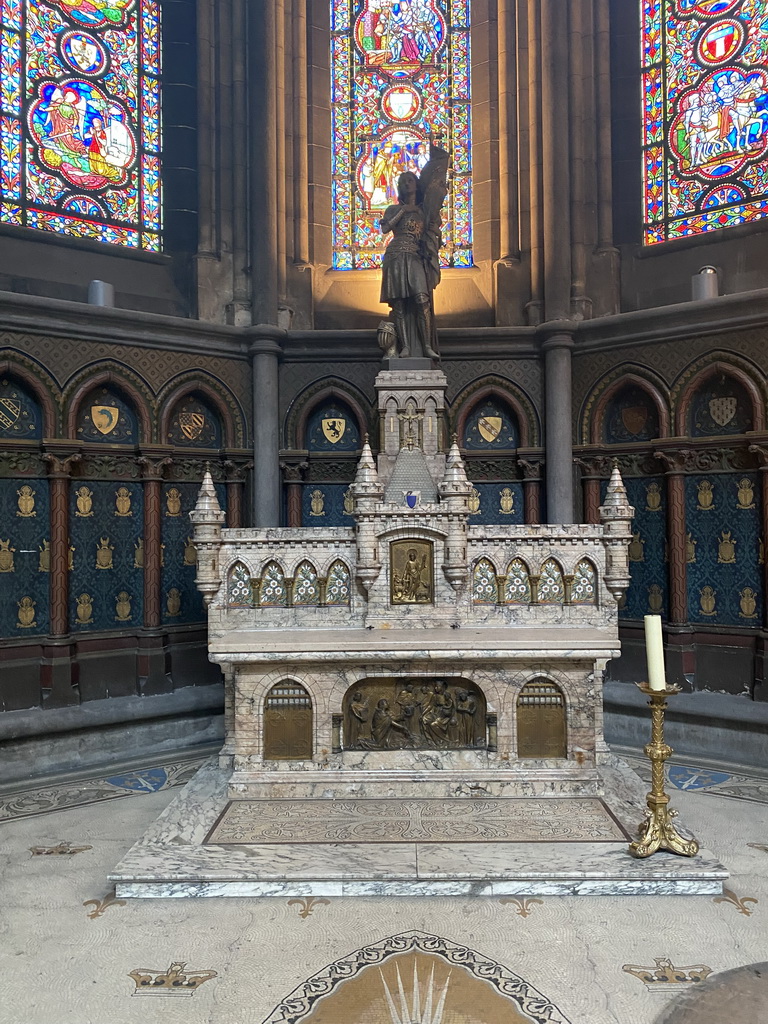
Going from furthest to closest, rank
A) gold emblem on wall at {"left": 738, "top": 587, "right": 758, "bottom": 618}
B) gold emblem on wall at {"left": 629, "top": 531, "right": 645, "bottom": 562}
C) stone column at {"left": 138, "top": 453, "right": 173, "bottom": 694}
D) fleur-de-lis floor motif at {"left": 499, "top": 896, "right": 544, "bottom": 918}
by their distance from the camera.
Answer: gold emblem on wall at {"left": 629, "top": 531, "right": 645, "bottom": 562}, stone column at {"left": 138, "top": 453, "right": 173, "bottom": 694}, gold emblem on wall at {"left": 738, "top": 587, "right": 758, "bottom": 618}, fleur-de-lis floor motif at {"left": 499, "top": 896, "right": 544, "bottom": 918}

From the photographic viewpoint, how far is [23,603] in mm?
9445

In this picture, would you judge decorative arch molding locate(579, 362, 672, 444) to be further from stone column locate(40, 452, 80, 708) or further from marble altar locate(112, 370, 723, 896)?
stone column locate(40, 452, 80, 708)

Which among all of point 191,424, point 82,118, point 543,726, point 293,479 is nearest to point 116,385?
point 191,424

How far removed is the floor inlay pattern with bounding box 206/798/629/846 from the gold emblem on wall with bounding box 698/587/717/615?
413cm

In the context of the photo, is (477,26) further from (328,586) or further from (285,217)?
(328,586)

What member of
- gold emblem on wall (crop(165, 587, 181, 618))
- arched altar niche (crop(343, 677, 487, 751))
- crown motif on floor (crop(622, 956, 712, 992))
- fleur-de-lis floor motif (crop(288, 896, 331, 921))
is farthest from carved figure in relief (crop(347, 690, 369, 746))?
gold emblem on wall (crop(165, 587, 181, 618))

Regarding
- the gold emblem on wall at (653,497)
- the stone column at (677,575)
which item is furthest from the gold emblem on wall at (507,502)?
the stone column at (677,575)

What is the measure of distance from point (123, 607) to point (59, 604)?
0.89m

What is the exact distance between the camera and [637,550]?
34.6 feet

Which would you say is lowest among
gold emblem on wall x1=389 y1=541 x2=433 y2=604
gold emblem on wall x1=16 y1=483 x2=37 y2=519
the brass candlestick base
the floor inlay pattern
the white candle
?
the floor inlay pattern

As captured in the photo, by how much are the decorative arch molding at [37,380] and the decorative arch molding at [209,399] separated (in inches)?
53.4

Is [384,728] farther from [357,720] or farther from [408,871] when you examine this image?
[408,871]

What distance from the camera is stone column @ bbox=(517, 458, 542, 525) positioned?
11.0 m

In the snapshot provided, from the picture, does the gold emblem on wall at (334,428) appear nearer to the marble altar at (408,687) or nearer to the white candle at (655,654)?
the marble altar at (408,687)
